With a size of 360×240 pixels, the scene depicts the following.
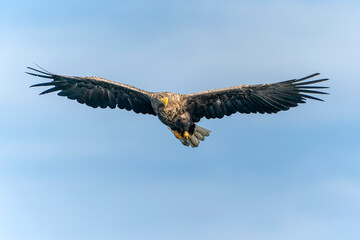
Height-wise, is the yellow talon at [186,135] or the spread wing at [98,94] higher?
the spread wing at [98,94]

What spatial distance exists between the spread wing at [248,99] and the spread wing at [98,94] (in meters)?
1.63

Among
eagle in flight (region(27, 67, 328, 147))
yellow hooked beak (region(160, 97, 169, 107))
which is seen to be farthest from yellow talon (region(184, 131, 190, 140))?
yellow hooked beak (region(160, 97, 169, 107))

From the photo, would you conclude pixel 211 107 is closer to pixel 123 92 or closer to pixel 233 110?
pixel 233 110

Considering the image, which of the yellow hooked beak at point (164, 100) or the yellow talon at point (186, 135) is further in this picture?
the yellow talon at point (186, 135)

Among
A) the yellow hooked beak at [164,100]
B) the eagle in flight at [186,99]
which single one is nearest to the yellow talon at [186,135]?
the eagle in flight at [186,99]

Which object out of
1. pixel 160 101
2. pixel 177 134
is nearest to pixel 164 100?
pixel 160 101

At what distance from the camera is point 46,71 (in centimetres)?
2284

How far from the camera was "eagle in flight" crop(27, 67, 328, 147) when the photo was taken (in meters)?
21.8

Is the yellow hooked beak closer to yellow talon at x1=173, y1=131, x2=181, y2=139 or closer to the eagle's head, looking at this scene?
the eagle's head

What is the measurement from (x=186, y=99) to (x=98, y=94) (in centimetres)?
285

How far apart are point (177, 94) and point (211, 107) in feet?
3.62

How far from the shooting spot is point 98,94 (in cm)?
2339

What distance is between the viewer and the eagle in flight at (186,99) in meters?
21.8

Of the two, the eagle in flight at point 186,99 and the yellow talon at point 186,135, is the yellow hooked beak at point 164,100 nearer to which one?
the eagle in flight at point 186,99
